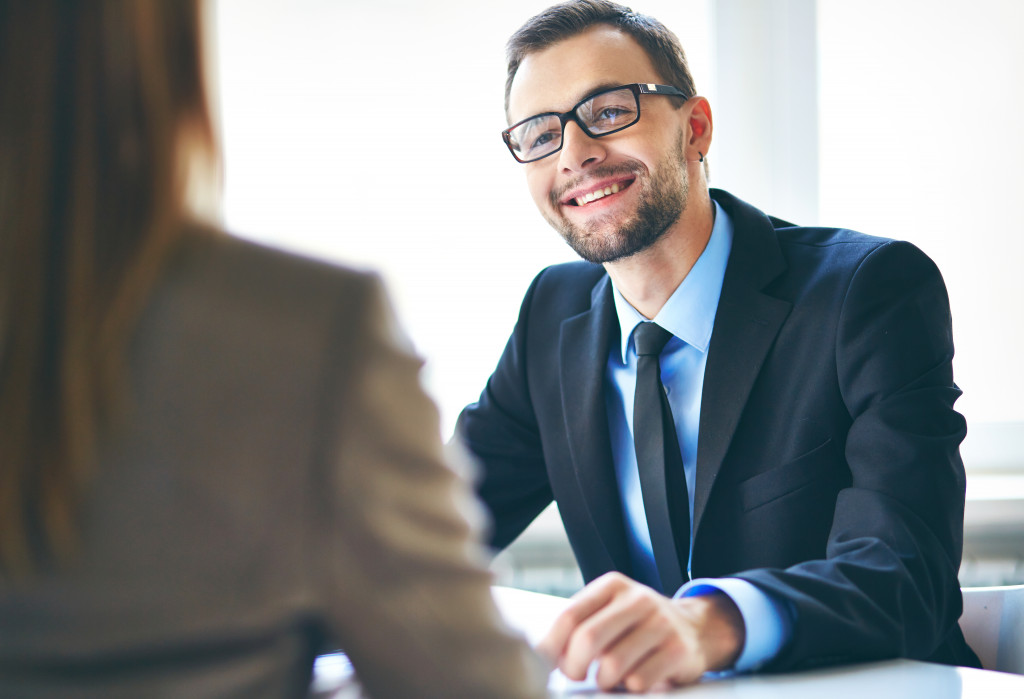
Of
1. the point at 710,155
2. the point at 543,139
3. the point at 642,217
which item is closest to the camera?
the point at 642,217

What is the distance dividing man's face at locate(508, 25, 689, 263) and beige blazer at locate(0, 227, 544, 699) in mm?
1250

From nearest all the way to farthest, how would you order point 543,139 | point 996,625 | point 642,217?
1. point 996,625
2. point 642,217
3. point 543,139

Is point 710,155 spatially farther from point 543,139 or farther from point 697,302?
point 697,302

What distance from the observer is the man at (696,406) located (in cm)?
92

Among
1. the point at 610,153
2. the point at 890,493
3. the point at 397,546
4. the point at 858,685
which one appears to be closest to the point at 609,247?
the point at 610,153

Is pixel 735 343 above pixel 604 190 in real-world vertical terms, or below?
below

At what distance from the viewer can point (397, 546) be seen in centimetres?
47

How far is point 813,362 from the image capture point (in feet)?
4.62

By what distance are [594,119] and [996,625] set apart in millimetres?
1159

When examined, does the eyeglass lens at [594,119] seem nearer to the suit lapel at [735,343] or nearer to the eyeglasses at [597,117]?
the eyeglasses at [597,117]

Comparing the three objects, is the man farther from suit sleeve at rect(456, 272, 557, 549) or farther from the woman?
the woman

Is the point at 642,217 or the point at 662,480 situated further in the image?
the point at 642,217

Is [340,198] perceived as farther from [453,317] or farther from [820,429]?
[820,429]

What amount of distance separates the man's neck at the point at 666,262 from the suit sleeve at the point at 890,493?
1.16 ft
